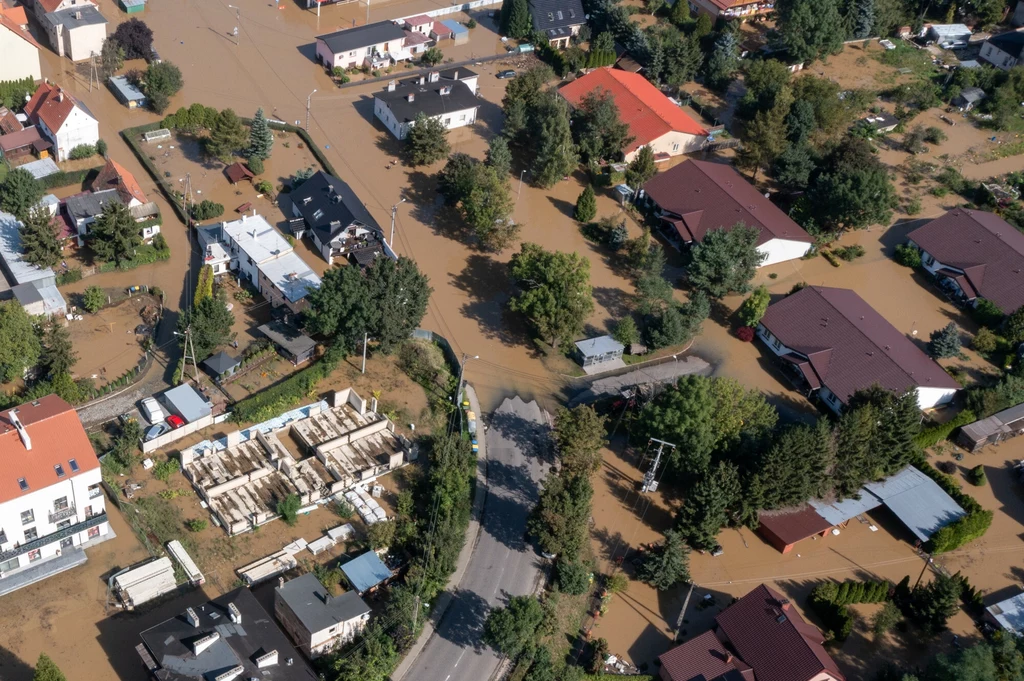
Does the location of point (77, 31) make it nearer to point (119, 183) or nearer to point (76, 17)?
point (76, 17)

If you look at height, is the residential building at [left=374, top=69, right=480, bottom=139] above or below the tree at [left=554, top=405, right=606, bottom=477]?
above

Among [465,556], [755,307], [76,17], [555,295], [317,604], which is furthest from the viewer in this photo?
[76,17]

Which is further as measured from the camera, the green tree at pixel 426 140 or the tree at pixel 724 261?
the green tree at pixel 426 140

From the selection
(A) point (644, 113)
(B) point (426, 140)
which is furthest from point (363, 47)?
(A) point (644, 113)

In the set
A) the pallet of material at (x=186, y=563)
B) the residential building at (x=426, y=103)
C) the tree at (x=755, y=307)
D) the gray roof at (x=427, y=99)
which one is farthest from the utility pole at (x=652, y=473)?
the gray roof at (x=427, y=99)

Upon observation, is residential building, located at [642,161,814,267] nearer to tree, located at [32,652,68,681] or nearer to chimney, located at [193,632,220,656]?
chimney, located at [193,632,220,656]

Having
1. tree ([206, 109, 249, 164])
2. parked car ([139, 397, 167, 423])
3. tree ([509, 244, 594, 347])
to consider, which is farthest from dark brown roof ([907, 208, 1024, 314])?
parked car ([139, 397, 167, 423])

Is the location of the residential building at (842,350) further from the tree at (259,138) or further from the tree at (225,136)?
the tree at (225,136)
